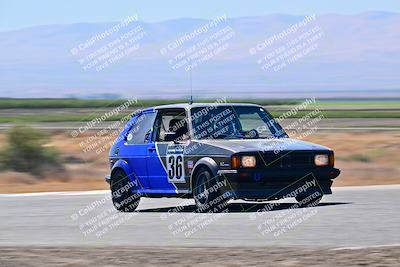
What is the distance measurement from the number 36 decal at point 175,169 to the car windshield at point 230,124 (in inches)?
17.6

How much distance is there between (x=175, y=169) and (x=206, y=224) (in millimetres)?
2249

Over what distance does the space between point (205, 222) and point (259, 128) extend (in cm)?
284

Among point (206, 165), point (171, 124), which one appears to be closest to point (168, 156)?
point (171, 124)

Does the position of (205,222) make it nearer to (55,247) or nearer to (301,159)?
(301,159)

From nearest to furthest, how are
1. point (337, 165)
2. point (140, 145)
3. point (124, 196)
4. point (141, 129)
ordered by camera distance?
point (140, 145) < point (124, 196) < point (141, 129) < point (337, 165)

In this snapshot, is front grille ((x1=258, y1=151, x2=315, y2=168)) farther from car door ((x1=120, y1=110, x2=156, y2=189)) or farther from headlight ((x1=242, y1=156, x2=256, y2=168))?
car door ((x1=120, y1=110, x2=156, y2=189))

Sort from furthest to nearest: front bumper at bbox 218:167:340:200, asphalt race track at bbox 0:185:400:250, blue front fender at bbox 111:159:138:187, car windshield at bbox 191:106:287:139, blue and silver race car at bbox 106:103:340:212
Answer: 1. blue front fender at bbox 111:159:138:187
2. car windshield at bbox 191:106:287:139
3. blue and silver race car at bbox 106:103:340:212
4. front bumper at bbox 218:167:340:200
5. asphalt race track at bbox 0:185:400:250

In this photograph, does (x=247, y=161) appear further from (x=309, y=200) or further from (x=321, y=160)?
(x=309, y=200)

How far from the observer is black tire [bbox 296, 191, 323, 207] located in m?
18.1

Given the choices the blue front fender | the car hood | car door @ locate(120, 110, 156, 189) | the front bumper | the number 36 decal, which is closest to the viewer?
the front bumper

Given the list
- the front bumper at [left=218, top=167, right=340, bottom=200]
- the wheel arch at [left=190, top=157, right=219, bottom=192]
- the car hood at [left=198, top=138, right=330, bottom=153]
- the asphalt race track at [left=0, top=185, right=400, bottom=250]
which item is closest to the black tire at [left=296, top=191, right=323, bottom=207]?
the asphalt race track at [left=0, top=185, right=400, bottom=250]

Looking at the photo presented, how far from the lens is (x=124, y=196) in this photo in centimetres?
1905

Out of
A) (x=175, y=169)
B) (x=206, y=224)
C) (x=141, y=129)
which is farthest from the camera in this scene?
(x=141, y=129)

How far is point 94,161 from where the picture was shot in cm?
3809
